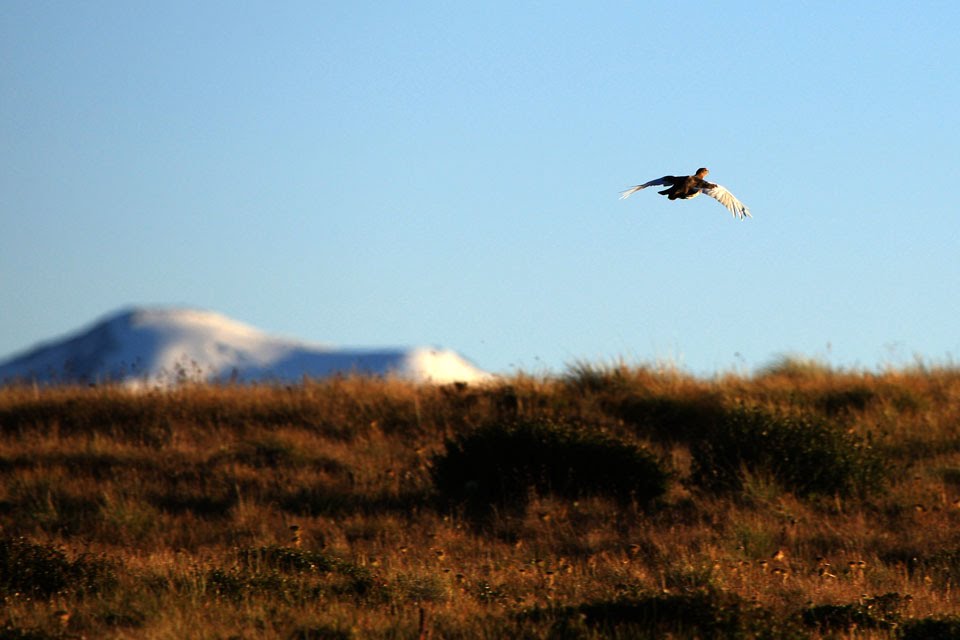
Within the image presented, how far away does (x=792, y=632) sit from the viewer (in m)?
8.30

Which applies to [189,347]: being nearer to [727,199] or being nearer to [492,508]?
[492,508]

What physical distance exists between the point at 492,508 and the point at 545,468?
745mm

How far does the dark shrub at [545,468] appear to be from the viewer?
13.9m

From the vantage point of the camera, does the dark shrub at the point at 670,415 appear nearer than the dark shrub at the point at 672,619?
No

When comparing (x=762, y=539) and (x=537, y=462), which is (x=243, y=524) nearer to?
(x=537, y=462)

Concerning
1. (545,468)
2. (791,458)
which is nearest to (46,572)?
(545,468)

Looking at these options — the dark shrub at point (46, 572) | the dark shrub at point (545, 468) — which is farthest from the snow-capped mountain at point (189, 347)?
the dark shrub at point (46, 572)

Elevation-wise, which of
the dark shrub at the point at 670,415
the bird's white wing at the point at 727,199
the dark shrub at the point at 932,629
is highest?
the bird's white wing at the point at 727,199

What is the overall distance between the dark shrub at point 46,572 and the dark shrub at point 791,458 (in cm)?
658

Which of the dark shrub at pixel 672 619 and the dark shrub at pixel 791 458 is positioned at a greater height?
the dark shrub at pixel 791 458

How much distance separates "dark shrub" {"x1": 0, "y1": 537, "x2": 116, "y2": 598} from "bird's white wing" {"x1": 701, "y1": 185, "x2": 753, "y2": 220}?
504 cm

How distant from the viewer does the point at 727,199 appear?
28.6ft

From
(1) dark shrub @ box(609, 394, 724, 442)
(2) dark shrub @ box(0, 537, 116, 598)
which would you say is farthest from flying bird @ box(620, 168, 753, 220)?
(1) dark shrub @ box(609, 394, 724, 442)

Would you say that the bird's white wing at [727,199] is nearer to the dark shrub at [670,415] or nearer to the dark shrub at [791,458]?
the dark shrub at [791,458]
